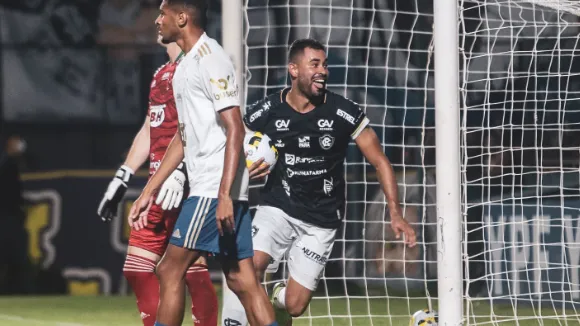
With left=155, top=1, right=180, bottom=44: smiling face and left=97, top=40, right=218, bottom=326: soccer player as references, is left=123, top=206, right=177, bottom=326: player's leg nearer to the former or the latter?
left=97, top=40, right=218, bottom=326: soccer player

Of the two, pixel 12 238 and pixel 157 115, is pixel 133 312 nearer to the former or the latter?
pixel 12 238

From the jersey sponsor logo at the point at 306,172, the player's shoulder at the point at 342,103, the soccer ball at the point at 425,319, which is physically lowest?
the soccer ball at the point at 425,319

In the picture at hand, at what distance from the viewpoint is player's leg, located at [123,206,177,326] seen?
6387mm

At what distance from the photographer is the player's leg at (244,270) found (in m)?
5.53

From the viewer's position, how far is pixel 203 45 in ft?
18.5

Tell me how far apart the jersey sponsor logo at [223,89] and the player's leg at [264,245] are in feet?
4.33

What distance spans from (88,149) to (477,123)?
4662mm

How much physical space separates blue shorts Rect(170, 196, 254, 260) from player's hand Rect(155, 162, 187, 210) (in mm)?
776

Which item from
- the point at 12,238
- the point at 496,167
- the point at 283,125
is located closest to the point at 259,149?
the point at 283,125

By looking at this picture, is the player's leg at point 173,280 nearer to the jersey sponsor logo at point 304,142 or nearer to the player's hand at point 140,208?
the player's hand at point 140,208

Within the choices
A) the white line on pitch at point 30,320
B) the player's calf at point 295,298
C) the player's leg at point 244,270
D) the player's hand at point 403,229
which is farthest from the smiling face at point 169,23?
the white line on pitch at point 30,320

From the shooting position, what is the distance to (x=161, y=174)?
5.87m

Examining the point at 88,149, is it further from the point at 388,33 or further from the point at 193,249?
the point at 193,249

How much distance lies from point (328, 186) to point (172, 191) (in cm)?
87
